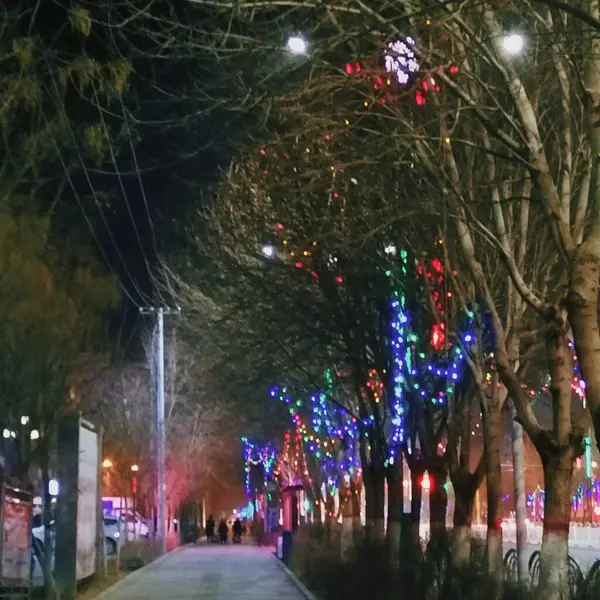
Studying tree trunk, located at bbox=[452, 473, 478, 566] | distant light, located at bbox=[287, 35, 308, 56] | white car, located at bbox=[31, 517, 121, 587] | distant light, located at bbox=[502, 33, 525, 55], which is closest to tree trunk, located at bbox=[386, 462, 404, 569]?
tree trunk, located at bbox=[452, 473, 478, 566]

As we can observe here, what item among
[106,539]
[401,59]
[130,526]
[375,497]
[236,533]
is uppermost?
[401,59]

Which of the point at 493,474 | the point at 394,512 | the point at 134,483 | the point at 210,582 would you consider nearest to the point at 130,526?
the point at 134,483

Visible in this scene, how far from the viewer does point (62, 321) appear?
68.6 ft

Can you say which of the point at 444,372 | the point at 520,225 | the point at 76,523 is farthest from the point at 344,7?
the point at 76,523

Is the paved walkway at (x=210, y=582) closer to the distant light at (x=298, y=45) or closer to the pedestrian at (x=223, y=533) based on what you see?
the distant light at (x=298, y=45)

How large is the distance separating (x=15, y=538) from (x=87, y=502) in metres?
5.30

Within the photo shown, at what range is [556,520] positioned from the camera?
10812 millimetres

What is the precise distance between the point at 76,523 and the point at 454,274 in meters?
8.93

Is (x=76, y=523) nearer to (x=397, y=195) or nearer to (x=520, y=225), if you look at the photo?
(x=397, y=195)

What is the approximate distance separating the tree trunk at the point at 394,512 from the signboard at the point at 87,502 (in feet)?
17.9

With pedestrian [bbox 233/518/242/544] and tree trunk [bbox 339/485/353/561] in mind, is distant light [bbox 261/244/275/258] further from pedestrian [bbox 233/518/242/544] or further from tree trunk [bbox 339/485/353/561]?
pedestrian [bbox 233/518/242/544]

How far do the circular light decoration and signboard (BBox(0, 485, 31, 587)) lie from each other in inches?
308

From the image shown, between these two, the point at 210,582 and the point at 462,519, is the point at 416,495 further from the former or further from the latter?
the point at 210,582

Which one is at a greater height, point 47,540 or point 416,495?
point 416,495
